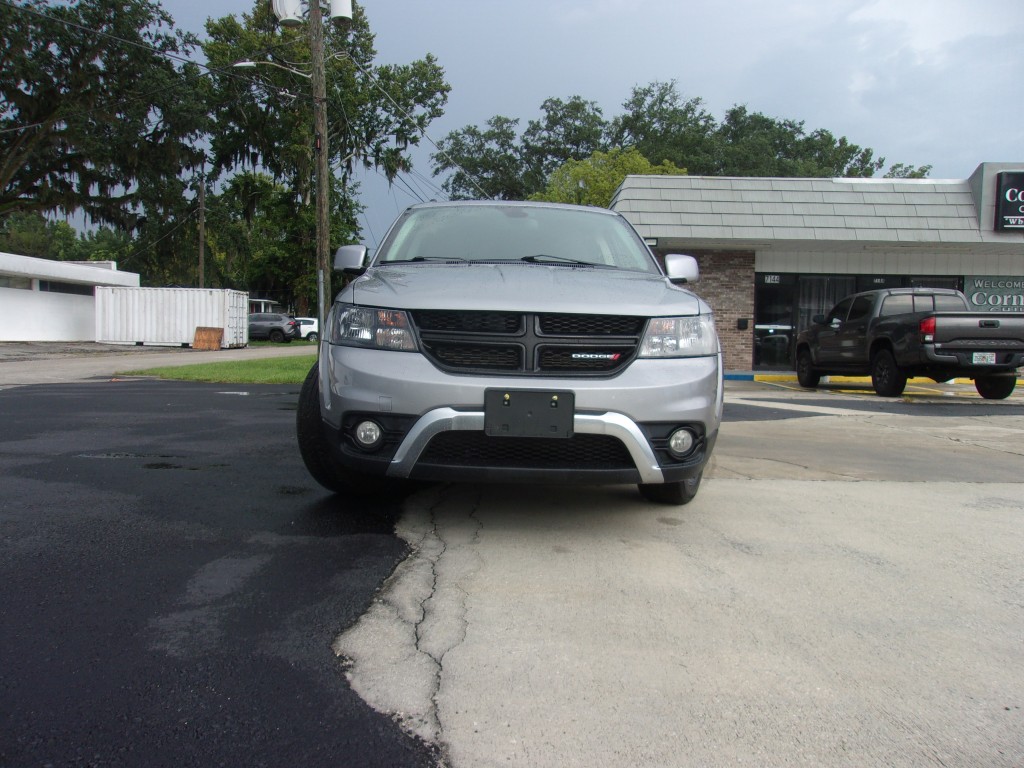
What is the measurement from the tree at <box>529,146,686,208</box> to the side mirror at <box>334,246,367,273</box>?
119 ft

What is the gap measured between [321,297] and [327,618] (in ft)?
43.6

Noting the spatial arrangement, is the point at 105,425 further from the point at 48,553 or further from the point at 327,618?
the point at 327,618

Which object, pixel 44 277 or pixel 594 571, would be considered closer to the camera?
pixel 594 571

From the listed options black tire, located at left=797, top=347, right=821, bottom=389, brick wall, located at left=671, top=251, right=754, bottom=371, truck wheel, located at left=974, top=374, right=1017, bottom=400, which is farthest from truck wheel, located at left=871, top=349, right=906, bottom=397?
brick wall, located at left=671, top=251, right=754, bottom=371

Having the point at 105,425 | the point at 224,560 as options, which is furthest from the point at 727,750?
the point at 105,425

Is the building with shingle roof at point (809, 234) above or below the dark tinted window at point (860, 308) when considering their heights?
above

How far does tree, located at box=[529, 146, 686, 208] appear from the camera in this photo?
39.8m

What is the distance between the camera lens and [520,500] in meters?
4.29

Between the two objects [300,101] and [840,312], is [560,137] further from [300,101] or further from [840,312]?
[840,312]

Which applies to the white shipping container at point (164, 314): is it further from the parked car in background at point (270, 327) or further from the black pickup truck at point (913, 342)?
the black pickup truck at point (913, 342)

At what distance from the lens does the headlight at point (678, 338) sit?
3.37 metres

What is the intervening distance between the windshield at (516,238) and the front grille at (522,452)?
1.29 m

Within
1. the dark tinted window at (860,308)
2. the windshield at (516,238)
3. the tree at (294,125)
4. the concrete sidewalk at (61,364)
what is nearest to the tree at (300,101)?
the tree at (294,125)

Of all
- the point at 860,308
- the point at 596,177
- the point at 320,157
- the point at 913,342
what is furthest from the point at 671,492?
the point at 596,177
